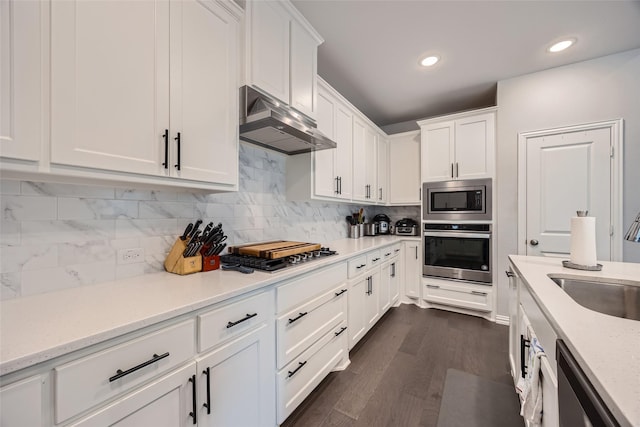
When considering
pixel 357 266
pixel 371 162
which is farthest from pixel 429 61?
pixel 357 266

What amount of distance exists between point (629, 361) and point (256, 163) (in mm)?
2042

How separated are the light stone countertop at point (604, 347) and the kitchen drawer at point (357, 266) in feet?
4.15

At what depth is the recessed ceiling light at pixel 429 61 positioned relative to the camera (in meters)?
2.43

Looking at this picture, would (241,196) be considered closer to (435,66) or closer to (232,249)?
(232,249)

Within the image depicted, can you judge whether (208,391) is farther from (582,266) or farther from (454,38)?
(454,38)

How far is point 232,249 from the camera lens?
178 cm

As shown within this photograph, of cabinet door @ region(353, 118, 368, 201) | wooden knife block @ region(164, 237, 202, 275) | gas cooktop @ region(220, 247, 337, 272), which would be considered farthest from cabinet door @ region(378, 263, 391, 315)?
wooden knife block @ region(164, 237, 202, 275)

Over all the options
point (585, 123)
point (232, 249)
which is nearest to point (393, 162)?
point (585, 123)

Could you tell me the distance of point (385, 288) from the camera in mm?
2975

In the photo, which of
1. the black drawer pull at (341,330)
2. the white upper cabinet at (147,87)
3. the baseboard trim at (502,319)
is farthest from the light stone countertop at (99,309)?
the baseboard trim at (502,319)

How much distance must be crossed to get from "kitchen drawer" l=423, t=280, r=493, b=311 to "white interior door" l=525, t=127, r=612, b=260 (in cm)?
70

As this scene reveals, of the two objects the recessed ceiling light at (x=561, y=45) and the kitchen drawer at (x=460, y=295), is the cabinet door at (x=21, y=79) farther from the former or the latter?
the kitchen drawer at (x=460, y=295)

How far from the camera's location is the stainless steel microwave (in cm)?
294

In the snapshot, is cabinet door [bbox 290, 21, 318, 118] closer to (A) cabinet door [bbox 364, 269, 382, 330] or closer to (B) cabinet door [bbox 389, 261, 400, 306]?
(A) cabinet door [bbox 364, 269, 382, 330]
